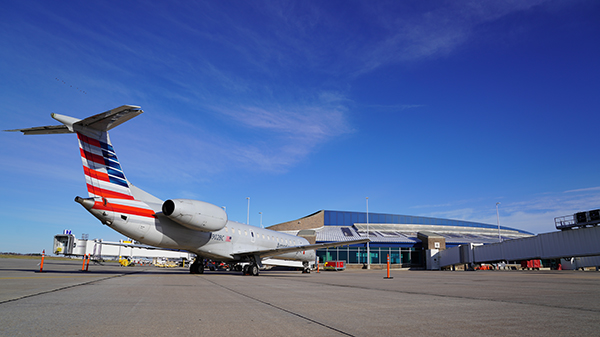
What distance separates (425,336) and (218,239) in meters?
18.3

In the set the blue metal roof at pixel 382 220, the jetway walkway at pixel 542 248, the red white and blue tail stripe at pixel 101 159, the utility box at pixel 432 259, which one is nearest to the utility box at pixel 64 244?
the red white and blue tail stripe at pixel 101 159

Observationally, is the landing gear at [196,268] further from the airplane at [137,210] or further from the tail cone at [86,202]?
the tail cone at [86,202]

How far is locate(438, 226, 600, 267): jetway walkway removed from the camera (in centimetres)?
3175

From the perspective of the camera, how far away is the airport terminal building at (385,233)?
56156mm

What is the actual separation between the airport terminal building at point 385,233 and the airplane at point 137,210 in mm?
29546

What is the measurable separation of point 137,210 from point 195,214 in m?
2.70

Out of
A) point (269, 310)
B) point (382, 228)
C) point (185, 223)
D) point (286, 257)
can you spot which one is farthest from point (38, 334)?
point (382, 228)

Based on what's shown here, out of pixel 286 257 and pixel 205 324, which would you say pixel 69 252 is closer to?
pixel 286 257

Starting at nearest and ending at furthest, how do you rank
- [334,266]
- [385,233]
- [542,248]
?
[542,248], [334,266], [385,233]

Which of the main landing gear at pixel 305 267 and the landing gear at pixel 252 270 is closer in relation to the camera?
the landing gear at pixel 252 270

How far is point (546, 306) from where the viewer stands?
597cm

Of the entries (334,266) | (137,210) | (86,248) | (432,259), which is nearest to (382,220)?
(432,259)

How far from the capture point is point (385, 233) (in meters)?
65.5

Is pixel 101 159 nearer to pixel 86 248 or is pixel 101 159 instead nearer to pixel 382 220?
pixel 86 248
